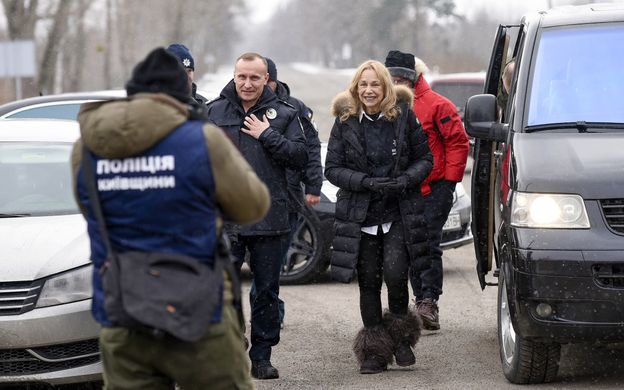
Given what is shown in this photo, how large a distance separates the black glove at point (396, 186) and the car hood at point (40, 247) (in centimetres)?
166

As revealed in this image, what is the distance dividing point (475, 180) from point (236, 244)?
1.63 metres

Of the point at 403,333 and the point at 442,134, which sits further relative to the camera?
the point at 442,134

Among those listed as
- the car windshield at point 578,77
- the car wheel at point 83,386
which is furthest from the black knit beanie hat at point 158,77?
the car wheel at point 83,386

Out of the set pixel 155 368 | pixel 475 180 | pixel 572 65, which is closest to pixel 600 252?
pixel 572 65

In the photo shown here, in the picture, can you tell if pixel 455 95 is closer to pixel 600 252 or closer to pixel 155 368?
pixel 600 252

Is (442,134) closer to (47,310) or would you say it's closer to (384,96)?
(384,96)

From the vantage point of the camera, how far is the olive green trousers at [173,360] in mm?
3953

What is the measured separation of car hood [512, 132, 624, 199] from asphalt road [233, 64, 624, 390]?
43.5 inches

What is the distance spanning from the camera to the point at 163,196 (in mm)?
3945

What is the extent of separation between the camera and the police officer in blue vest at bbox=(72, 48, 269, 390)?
3.93m

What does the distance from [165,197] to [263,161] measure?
10.2 feet

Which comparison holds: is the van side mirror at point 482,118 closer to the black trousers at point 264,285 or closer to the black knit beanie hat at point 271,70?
the black trousers at point 264,285

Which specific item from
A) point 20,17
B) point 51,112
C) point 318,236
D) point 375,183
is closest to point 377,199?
point 375,183

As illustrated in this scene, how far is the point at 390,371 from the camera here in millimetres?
7148
